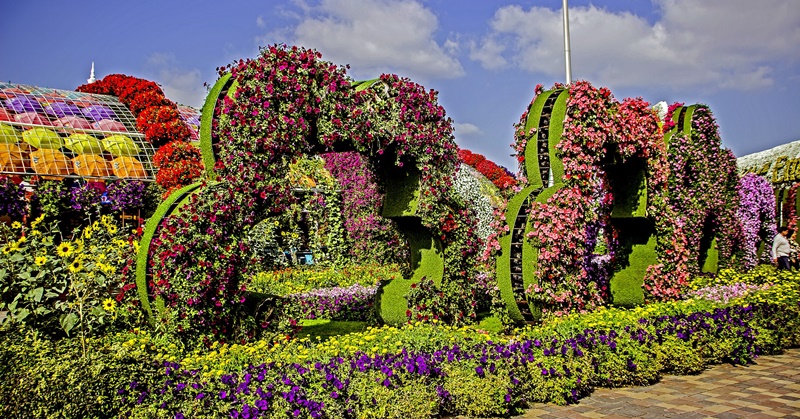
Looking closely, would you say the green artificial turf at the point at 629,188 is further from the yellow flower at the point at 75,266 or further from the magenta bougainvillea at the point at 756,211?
the magenta bougainvillea at the point at 756,211

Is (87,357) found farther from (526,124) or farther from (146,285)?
(526,124)

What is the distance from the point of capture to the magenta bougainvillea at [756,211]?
15320 millimetres

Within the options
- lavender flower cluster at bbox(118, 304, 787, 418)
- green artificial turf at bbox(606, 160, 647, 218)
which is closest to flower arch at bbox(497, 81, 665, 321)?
green artificial turf at bbox(606, 160, 647, 218)

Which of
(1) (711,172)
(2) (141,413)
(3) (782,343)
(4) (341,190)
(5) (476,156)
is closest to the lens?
(2) (141,413)

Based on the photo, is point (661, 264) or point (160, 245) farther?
point (661, 264)

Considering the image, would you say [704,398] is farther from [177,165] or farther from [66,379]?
[177,165]

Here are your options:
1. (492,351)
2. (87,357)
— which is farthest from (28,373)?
(492,351)

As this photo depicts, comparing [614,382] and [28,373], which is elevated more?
[28,373]

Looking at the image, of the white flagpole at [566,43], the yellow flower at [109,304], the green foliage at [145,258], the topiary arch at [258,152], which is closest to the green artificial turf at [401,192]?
the topiary arch at [258,152]

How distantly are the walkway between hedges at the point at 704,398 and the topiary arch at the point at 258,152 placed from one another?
291 cm

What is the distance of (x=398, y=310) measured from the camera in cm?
758

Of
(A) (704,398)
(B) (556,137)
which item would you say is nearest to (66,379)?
(A) (704,398)

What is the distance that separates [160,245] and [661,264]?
6.40m

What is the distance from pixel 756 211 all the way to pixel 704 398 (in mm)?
12406
